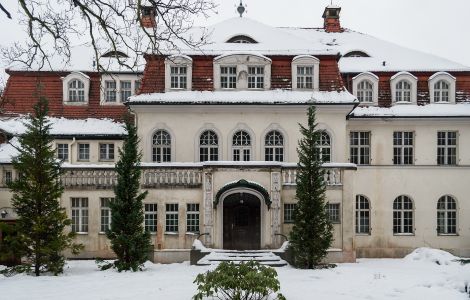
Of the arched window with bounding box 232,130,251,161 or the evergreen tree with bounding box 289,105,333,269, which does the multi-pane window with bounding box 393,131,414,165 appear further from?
the arched window with bounding box 232,130,251,161

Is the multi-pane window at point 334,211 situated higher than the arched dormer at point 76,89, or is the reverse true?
the arched dormer at point 76,89

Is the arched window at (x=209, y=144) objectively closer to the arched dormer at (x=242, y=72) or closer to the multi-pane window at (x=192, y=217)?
the arched dormer at (x=242, y=72)

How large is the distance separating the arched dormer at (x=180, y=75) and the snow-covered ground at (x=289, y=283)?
8.44 meters

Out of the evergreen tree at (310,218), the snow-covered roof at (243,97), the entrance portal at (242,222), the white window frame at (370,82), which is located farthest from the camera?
the white window frame at (370,82)

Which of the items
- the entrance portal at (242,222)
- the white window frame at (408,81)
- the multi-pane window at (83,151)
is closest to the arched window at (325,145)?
the entrance portal at (242,222)

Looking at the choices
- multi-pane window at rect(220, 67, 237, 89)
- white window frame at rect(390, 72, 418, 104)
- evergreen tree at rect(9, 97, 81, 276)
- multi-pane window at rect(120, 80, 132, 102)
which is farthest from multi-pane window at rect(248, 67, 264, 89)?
evergreen tree at rect(9, 97, 81, 276)

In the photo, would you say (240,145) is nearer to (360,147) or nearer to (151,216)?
(151,216)

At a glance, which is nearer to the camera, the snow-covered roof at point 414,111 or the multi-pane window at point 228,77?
the multi-pane window at point 228,77

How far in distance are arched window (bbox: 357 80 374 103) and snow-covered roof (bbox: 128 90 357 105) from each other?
289 centimetres

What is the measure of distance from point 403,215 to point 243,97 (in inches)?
396

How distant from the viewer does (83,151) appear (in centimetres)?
2655

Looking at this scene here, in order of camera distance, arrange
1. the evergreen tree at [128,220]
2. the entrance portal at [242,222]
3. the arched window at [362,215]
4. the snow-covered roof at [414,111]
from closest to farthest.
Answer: the evergreen tree at [128,220] → the entrance portal at [242,222] → the snow-covered roof at [414,111] → the arched window at [362,215]

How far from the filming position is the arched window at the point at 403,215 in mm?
25953

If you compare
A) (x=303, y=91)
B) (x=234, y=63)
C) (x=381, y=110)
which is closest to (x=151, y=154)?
(x=234, y=63)
